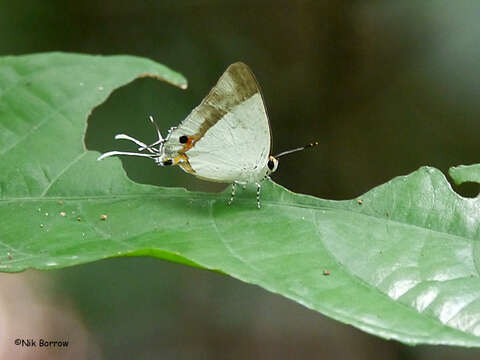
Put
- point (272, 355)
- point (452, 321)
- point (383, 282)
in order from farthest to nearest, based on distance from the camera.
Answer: point (272, 355) < point (383, 282) < point (452, 321)

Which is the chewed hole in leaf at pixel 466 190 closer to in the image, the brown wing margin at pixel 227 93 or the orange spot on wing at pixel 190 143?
the brown wing margin at pixel 227 93

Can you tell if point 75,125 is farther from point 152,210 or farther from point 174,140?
point 152,210

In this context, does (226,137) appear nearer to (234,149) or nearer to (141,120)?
(234,149)

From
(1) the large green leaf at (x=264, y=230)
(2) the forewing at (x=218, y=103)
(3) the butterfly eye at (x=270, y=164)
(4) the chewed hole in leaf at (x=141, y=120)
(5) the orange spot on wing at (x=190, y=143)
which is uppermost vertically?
(4) the chewed hole in leaf at (x=141, y=120)

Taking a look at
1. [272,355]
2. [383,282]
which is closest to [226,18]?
[272,355]

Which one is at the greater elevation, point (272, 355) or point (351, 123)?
point (351, 123)

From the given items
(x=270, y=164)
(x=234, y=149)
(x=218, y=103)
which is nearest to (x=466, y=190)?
(x=270, y=164)

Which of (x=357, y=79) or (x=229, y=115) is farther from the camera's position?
(x=357, y=79)

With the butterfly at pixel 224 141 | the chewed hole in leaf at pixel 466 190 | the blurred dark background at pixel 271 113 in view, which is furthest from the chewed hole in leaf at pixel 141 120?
the chewed hole in leaf at pixel 466 190
